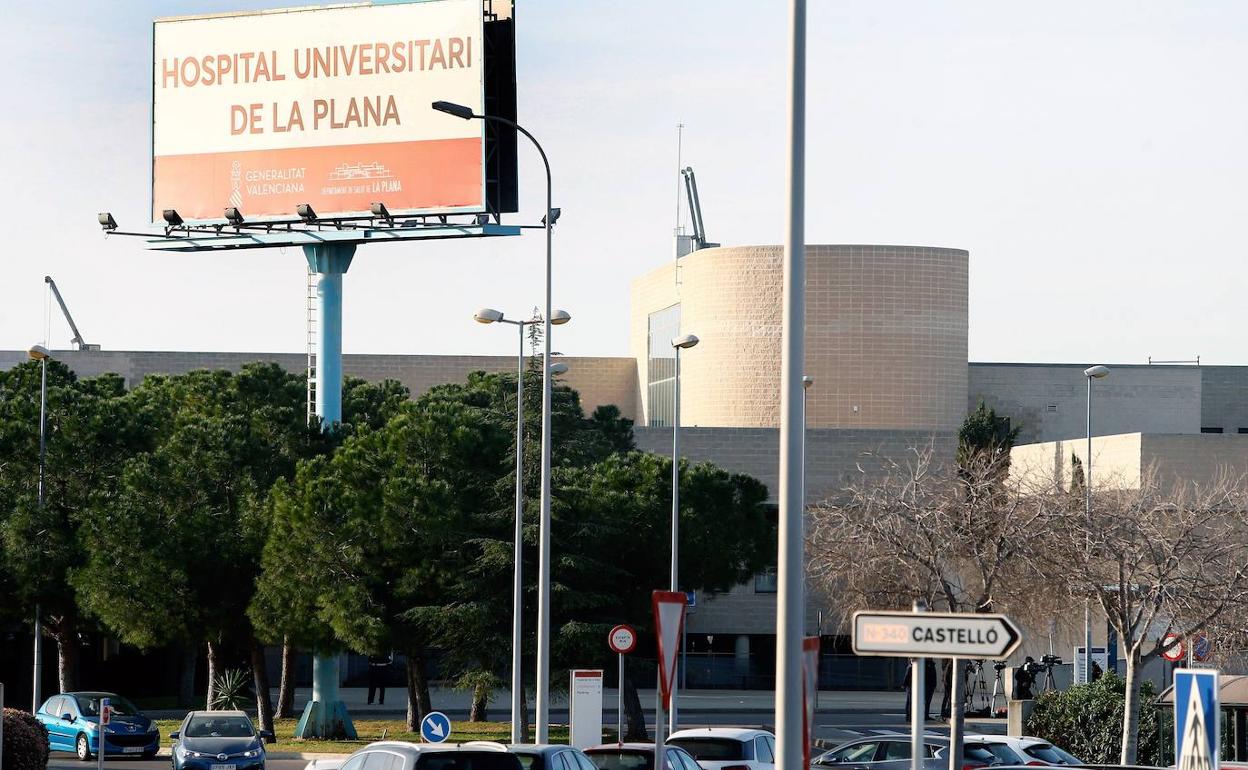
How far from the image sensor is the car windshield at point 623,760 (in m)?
22.8

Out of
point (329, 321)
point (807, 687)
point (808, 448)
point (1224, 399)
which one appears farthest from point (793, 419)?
point (1224, 399)

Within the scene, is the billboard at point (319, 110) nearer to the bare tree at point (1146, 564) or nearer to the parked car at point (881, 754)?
the bare tree at point (1146, 564)

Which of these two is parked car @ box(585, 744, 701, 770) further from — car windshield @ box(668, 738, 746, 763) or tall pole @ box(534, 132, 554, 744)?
tall pole @ box(534, 132, 554, 744)

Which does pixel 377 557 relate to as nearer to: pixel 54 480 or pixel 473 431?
pixel 473 431

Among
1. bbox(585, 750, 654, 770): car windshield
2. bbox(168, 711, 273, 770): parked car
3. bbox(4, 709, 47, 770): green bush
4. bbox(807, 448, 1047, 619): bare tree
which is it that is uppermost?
bbox(807, 448, 1047, 619): bare tree

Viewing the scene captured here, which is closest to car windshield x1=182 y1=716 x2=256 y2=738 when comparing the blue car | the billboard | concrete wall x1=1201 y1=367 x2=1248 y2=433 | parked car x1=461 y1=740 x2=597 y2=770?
the blue car

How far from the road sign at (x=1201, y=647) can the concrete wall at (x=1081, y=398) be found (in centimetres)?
4513

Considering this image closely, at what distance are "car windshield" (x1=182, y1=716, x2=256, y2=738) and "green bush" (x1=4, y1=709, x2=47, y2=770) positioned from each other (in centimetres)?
705

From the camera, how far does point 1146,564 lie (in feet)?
105

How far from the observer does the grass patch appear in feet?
134

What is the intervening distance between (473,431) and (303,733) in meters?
8.55

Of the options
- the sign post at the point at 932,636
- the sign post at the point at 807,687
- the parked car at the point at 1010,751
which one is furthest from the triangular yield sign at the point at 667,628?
the parked car at the point at 1010,751

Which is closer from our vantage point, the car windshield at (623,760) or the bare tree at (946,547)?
the car windshield at (623,760)

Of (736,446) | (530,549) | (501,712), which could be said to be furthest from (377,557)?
(736,446)
